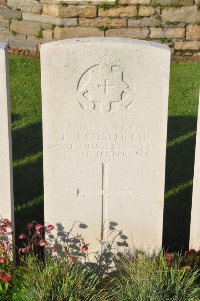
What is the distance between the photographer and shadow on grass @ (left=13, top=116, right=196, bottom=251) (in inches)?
225

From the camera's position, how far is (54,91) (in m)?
4.40

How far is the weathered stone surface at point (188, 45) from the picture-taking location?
33.0ft

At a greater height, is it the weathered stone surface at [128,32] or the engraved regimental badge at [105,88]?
the weathered stone surface at [128,32]

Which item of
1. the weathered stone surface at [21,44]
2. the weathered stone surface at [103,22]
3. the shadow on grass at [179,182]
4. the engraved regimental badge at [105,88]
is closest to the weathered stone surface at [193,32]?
the weathered stone surface at [103,22]

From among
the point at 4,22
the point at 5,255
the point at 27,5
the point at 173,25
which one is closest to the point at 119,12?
the point at 173,25

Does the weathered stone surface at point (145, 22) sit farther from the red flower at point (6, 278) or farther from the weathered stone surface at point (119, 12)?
the red flower at point (6, 278)

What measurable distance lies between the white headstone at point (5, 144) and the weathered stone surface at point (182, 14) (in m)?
5.83

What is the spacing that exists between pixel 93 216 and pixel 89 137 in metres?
0.66

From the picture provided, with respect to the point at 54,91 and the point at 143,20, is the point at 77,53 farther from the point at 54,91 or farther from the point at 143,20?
the point at 143,20

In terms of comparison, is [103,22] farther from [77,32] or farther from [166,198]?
[166,198]

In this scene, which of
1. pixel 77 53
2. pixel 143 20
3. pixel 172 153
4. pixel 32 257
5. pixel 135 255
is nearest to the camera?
pixel 77 53

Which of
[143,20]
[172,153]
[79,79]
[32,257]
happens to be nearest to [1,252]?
[32,257]

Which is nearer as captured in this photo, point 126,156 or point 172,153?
point 126,156

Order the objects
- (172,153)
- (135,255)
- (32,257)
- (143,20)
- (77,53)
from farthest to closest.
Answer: (143,20)
(172,153)
(135,255)
(32,257)
(77,53)
